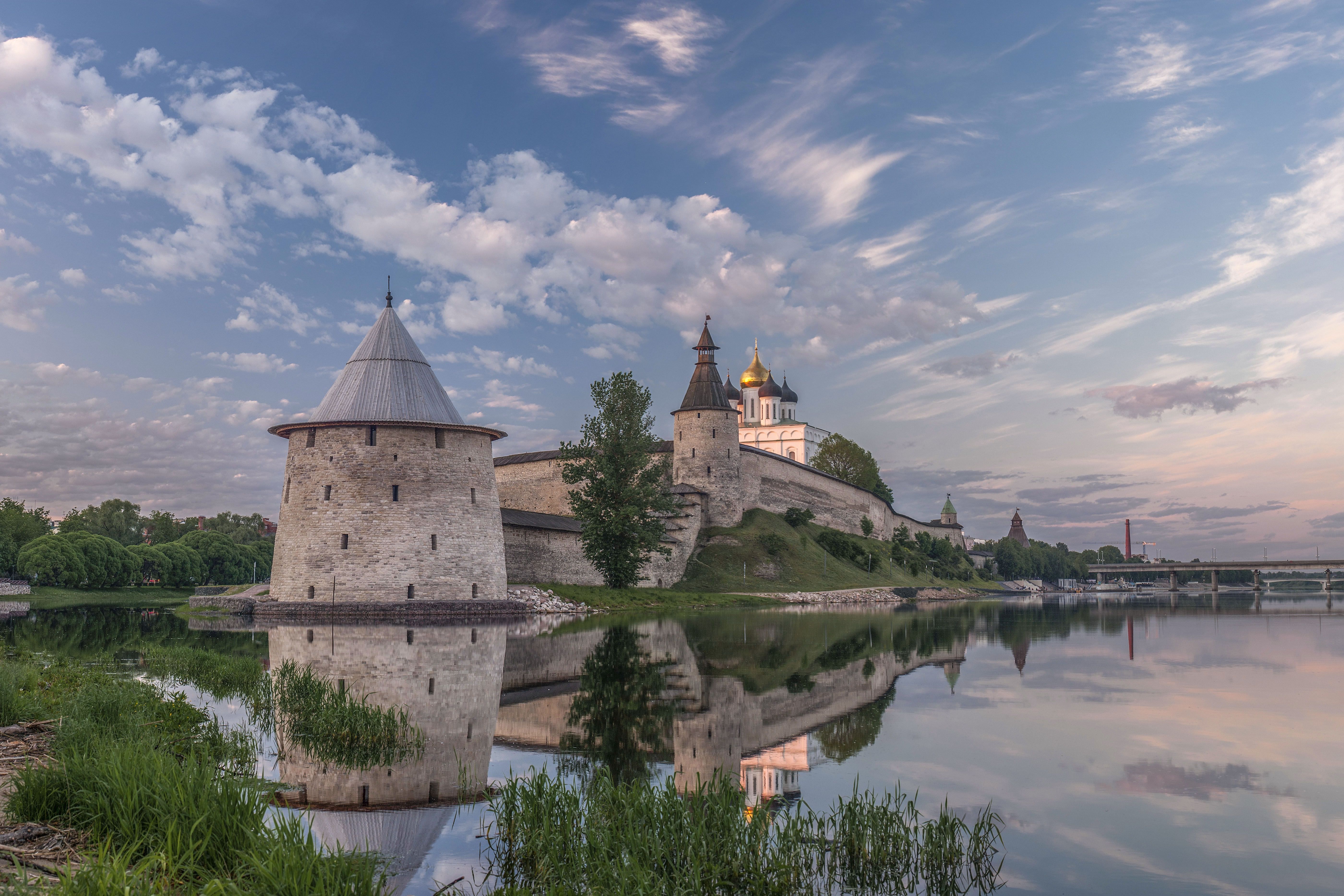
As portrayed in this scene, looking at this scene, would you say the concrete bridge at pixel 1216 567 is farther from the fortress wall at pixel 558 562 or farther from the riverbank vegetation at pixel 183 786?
the riverbank vegetation at pixel 183 786

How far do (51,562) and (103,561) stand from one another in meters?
3.40

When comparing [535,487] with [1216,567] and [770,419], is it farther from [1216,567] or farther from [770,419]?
[1216,567]

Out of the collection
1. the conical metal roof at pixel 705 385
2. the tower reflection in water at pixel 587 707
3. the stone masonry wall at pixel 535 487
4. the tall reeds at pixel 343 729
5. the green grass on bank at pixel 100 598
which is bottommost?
the green grass on bank at pixel 100 598

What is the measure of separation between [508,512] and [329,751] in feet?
107

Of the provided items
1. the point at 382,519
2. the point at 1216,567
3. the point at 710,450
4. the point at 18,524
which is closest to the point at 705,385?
the point at 710,450

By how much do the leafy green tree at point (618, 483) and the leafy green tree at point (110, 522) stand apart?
50.3 meters

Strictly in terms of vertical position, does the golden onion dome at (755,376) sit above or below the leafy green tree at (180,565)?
above

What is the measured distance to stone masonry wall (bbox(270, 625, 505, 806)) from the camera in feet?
21.7

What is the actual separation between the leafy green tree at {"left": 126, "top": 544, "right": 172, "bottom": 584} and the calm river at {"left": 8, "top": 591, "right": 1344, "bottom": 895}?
38.0 metres

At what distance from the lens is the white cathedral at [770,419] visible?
323 feet

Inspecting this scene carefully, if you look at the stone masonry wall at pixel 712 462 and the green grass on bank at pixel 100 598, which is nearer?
the green grass on bank at pixel 100 598

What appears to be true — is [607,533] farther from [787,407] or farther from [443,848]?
[787,407]

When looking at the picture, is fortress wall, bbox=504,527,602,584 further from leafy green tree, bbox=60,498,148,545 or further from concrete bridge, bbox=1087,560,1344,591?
concrete bridge, bbox=1087,560,1344,591

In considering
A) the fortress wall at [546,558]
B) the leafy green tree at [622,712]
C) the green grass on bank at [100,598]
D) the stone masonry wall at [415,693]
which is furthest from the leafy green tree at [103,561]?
the leafy green tree at [622,712]
